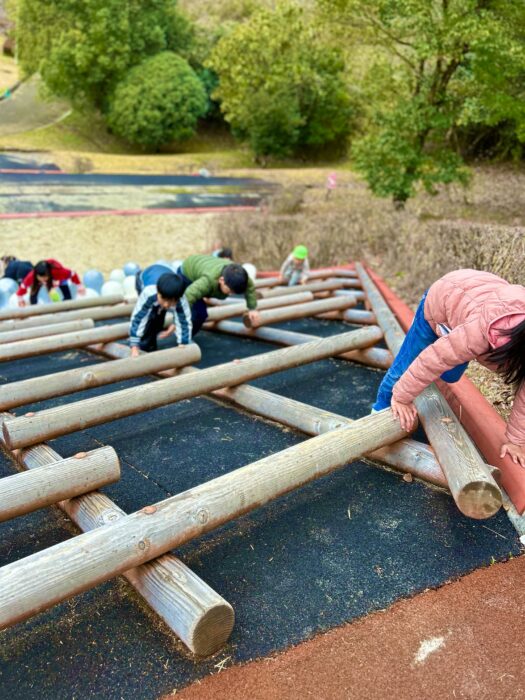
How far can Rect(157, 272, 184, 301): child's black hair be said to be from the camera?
4.16 metres

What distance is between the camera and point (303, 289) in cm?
741

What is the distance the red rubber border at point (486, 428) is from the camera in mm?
2756

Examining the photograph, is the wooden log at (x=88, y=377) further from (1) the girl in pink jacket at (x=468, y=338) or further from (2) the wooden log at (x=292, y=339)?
(1) the girl in pink jacket at (x=468, y=338)

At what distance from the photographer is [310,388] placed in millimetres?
4562

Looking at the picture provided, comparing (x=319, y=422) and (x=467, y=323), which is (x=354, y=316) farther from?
(x=467, y=323)

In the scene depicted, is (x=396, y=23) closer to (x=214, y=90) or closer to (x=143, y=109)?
(x=143, y=109)

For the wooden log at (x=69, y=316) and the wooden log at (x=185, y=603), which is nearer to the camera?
the wooden log at (x=185, y=603)

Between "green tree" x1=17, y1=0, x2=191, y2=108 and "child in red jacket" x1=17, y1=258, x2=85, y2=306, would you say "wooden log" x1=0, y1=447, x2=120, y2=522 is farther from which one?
"green tree" x1=17, y1=0, x2=191, y2=108

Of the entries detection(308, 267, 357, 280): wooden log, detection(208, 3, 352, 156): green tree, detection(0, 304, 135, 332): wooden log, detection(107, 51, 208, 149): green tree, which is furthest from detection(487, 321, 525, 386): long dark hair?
detection(208, 3, 352, 156): green tree

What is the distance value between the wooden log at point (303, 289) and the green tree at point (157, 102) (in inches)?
1021

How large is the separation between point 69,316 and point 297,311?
2462 millimetres

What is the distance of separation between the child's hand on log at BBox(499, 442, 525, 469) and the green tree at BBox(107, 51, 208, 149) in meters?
30.9

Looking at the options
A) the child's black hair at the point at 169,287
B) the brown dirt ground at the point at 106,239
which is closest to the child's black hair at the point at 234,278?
the child's black hair at the point at 169,287

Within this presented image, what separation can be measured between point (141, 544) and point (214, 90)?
3636cm
